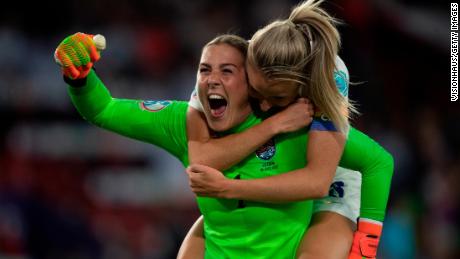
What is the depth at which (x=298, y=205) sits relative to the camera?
330cm

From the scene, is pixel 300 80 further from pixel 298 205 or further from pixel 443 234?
pixel 443 234

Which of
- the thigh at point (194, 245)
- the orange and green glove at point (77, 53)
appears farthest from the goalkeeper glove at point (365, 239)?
the orange and green glove at point (77, 53)

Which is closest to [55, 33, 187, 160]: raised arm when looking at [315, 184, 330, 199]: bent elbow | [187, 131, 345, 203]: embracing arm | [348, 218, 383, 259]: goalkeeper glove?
[187, 131, 345, 203]: embracing arm

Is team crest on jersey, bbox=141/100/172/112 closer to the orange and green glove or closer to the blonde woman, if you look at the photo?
the blonde woman

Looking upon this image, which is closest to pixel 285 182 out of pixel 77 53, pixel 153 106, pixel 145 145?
pixel 153 106

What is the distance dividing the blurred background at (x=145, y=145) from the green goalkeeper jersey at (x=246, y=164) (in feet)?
9.26

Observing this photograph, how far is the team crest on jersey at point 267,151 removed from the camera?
3.24m

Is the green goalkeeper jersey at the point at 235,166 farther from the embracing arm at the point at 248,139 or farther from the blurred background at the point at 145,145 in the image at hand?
the blurred background at the point at 145,145

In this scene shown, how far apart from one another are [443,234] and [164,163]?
2.07 meters

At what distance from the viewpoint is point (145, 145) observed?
713 cm

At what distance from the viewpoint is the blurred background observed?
625 cm

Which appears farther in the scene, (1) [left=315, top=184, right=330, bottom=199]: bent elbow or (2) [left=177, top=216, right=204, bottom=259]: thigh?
(2) [left=177, top=216, right=204, bottom=259]: thigh

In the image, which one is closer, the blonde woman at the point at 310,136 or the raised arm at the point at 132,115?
the blonde woman at the point at 310,136

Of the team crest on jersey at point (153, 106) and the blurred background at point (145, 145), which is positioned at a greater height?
the team crest on jersey at point (153, 106)
